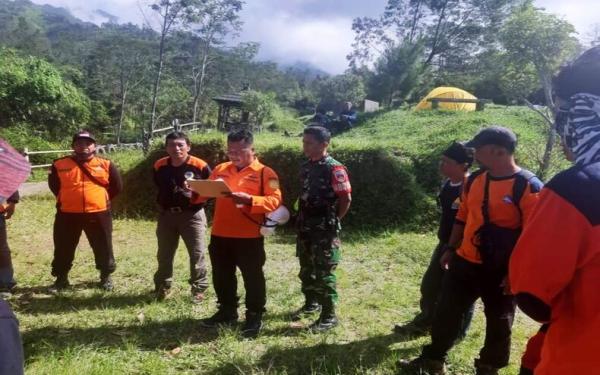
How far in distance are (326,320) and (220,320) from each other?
94cm

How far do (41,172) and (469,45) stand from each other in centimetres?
3217

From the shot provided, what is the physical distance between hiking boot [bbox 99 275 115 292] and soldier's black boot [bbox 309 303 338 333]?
2337 millimetres

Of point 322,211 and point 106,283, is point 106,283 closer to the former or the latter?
point 106,283

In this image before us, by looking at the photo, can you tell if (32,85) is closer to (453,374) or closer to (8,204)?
(8,204)

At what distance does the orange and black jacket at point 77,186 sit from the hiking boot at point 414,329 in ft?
10.7

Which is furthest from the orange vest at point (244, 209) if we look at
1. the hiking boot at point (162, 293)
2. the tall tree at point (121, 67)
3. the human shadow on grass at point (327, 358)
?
the tall tree at point (121, 67)

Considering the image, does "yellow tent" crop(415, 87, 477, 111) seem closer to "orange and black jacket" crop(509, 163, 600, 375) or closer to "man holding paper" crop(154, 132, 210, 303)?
"man holding paper" crop(154, 132, 210, 303)

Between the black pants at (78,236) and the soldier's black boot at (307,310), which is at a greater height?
the black pants at (78,236)

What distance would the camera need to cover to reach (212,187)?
3377mm

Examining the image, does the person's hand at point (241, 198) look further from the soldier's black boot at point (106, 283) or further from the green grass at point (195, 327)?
the soldier's black boot at point (106, 283)

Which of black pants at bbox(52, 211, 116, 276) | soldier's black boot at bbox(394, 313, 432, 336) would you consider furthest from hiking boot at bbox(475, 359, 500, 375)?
black pants at bbox(52, 211, 116, 276)

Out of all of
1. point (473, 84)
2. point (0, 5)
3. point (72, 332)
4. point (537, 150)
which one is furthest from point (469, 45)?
point (0, 5)

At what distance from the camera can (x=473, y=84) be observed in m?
31.5

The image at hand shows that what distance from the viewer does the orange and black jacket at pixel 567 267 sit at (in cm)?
137
